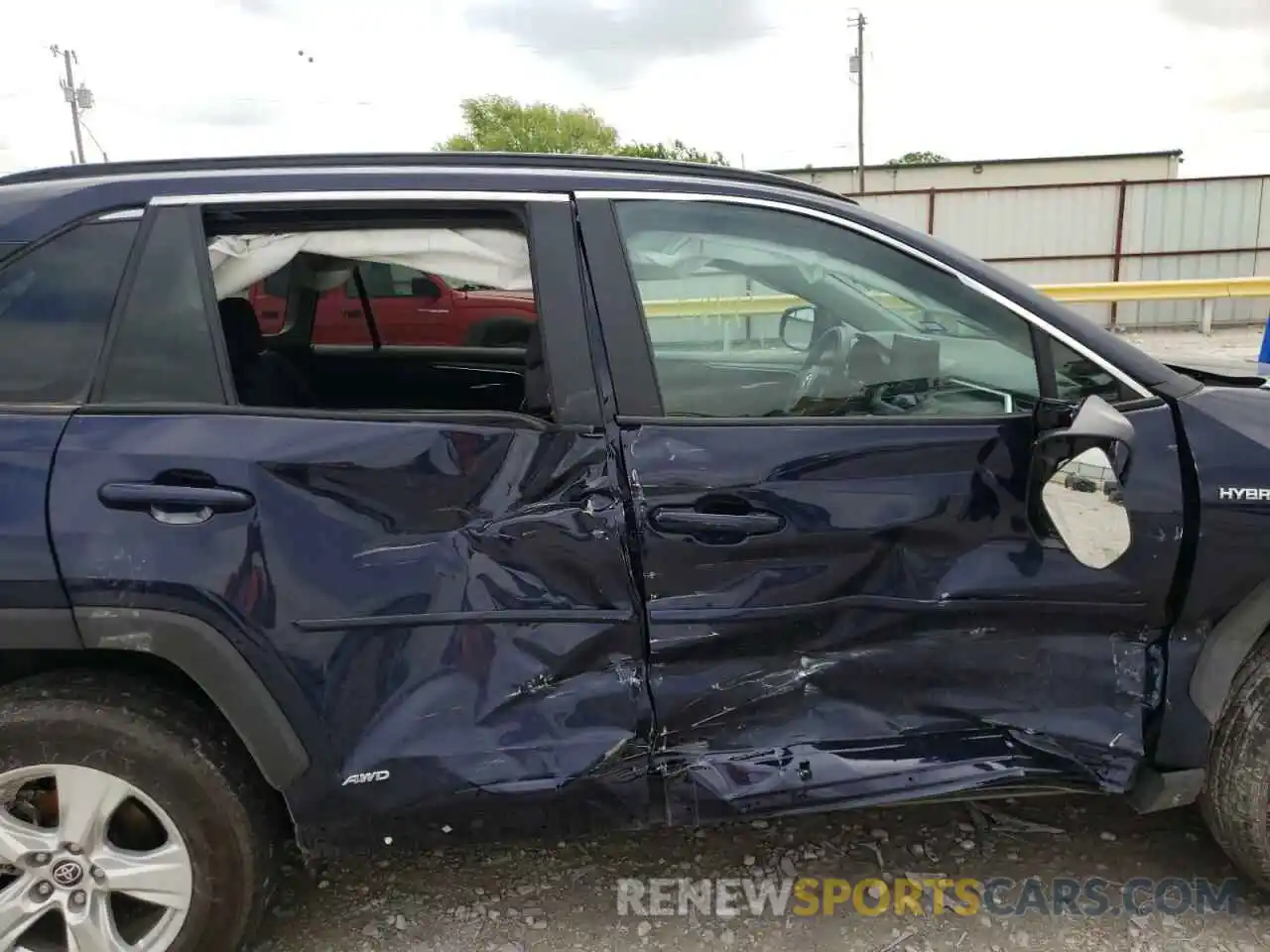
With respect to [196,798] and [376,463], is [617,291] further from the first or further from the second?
[196,798]

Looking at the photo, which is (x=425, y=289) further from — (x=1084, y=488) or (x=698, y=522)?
(x=1084, y=488)

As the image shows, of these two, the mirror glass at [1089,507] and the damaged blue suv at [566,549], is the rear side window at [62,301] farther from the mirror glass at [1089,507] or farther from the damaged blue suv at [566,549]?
the mirror glass at [1089,507]

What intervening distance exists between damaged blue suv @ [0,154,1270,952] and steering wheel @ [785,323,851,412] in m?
0.06

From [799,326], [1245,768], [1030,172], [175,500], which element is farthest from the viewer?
[1030,172]

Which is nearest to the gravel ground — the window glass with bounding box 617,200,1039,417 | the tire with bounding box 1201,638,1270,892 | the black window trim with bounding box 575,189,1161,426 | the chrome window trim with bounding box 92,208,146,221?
the tire with bounding box 1201,638,1270,892

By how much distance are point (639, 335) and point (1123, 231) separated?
16.4 metres

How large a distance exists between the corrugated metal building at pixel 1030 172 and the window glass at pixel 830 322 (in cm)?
2351

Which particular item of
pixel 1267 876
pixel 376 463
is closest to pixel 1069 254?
pixel 1267 876

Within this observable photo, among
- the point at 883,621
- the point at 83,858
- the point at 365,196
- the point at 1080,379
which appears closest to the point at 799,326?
the point at 1080,379

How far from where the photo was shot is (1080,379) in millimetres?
2117

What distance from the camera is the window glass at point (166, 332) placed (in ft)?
6.35

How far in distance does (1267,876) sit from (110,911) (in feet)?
9.22

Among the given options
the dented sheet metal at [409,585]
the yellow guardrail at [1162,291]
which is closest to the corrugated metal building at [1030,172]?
the yellow guardrail at [1162,291]

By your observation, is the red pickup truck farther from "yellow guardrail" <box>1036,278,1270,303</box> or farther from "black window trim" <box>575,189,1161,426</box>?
"yellow guardrail" <box>1036,278,1270,303</box>
